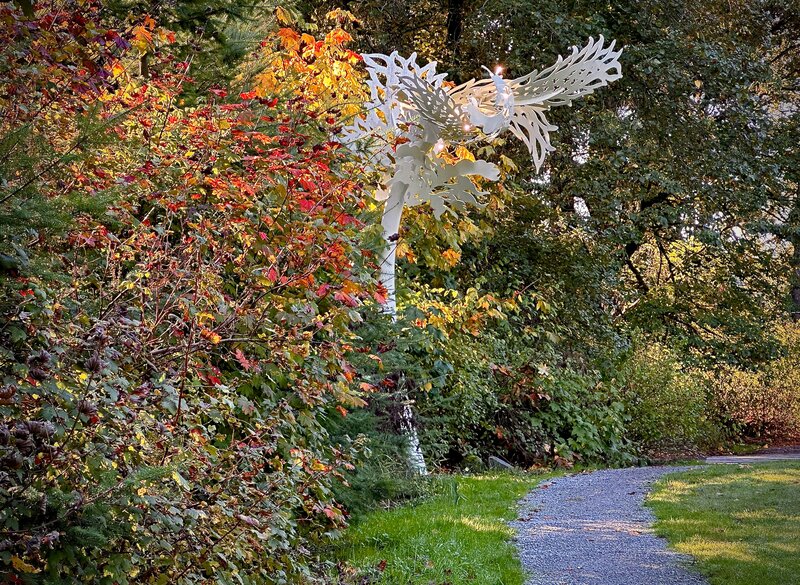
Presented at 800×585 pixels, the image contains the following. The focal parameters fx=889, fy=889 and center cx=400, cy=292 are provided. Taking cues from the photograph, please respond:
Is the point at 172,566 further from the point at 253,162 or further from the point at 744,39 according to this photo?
the point at 744,39

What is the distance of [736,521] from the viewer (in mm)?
7168

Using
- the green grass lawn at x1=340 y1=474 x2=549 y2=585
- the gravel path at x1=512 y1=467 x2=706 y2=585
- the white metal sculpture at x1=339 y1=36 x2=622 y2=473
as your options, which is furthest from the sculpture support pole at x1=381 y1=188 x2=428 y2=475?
the gravel path at x1=512 y1=467 x2=706 y2=585

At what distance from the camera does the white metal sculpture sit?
318 inches

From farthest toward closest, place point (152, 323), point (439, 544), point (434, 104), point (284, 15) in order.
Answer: point (284, 15) < point (434, 104) < point (439, 544) < point (152, 323)

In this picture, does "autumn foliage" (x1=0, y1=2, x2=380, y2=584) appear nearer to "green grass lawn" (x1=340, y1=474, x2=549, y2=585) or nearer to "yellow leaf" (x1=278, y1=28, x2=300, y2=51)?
"green grass lawn" (x1=340, y1=474, x2=549, y2=585)

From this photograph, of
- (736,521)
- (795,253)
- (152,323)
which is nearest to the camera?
(152,323)

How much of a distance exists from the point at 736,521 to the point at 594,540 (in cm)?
143

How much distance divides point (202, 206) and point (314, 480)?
1521 millimetres

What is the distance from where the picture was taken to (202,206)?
462 centimetres

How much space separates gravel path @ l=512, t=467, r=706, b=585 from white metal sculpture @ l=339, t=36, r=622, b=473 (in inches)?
57.9

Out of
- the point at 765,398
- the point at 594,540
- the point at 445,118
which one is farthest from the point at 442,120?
the point at 765,398

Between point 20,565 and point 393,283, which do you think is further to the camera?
point 393,283

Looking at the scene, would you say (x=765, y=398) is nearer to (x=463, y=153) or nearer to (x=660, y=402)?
(x=660, y=402)

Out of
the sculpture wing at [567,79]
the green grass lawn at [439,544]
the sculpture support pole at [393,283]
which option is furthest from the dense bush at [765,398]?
the green grass lawn at [439,544]
